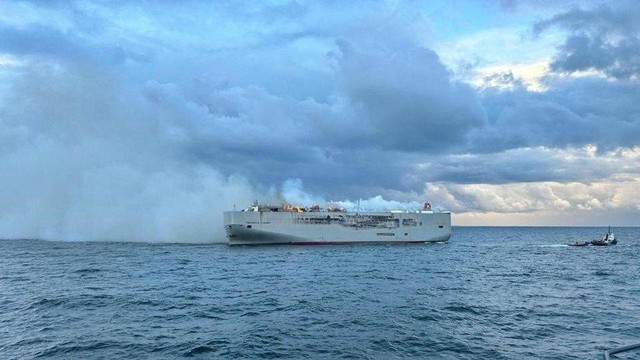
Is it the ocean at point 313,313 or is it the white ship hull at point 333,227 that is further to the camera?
the white ship hull at point 333,227

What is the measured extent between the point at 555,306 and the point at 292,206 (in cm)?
7850

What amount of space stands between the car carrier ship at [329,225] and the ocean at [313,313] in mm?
43085

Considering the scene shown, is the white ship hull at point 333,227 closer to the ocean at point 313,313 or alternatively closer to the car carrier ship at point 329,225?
the car carrier ship at point 329,225

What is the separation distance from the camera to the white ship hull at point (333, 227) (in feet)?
341

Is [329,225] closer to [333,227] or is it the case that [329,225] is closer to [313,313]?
[333,227]

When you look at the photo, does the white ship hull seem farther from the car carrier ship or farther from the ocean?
the ocean

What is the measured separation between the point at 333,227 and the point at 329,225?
115cm

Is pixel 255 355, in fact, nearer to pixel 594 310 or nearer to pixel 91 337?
pixel 91 337

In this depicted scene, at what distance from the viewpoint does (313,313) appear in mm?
33062

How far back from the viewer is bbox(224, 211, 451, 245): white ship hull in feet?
341

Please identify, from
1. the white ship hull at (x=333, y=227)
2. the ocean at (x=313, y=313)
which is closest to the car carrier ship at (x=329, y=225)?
the white ship hull at (x=333, y=227)

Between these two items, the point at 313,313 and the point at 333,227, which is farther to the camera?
the point at 333,227

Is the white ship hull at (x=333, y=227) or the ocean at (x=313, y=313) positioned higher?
the white ship hull at (x=333, y=227)

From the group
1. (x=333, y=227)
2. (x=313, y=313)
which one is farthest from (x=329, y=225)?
(x=313, y=313)
